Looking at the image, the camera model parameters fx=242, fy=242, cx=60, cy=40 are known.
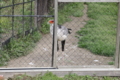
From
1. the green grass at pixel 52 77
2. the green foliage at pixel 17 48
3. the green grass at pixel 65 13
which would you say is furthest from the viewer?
the green grass at pixel 65 13

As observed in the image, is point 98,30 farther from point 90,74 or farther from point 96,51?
point 90,74

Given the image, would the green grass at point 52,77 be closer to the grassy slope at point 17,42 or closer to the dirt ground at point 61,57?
Result: the dirt ground at point 61,57

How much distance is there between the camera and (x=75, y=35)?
763cm

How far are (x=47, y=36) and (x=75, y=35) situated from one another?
89 cm

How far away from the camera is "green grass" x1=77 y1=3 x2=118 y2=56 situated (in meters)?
6.13

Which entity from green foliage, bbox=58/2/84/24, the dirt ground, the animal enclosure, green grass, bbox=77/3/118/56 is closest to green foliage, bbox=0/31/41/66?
the animal enclosure

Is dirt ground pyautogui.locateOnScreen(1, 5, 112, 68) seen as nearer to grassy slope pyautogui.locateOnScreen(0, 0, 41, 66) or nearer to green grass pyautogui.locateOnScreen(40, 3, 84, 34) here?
grassy slope pyautogui.locateOnScreen(0, 0, 41, 66)

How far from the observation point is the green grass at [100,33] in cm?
613

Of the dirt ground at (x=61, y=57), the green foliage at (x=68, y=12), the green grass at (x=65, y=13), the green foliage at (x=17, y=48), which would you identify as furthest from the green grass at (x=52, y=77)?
the green foliage at (x=68, y=12)

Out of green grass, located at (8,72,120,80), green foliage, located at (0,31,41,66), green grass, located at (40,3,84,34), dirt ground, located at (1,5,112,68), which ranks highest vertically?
green grass, located at (40,3,84,34)

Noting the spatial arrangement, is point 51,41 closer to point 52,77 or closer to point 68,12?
point 52,77

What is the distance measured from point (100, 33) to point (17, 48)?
2.88m

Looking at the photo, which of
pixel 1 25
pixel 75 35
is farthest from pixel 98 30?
pixel 1 25

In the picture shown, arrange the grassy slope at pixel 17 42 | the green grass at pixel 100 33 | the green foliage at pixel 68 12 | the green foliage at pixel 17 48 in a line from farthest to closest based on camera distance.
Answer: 1. the green foliage at pixel 68 12
2. the green grass at pixel 100 33
3. the grassy slope at pixel 17 42
4. the green foliage at pixel 17 48
